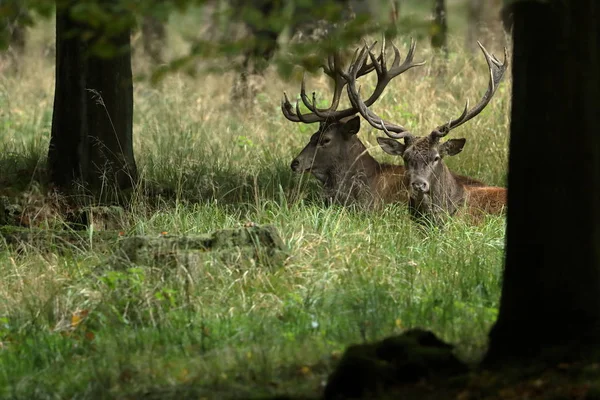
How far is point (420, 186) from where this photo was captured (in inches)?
396

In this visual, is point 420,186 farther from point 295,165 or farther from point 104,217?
point 104,217

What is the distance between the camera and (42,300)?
7.11 meters

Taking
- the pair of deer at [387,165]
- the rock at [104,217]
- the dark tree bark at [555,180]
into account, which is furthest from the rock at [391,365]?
the pair of deer at [387,165]

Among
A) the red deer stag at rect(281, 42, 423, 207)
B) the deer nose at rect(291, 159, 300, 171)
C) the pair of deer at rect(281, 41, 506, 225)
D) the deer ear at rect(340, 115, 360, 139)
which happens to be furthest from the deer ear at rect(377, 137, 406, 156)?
the deer nose at rect(291, 159, 300, 171)

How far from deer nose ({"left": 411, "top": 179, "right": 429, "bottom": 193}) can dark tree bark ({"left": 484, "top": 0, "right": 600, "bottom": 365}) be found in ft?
15.5

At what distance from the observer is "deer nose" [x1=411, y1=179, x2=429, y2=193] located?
10055mm

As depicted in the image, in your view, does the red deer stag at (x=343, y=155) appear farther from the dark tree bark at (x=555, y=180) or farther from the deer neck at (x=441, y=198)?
the dark tree bark at (x=555, y=180)

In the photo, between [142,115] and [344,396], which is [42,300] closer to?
[344,396]

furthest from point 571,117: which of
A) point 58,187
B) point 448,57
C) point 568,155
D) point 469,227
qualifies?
point 448,57

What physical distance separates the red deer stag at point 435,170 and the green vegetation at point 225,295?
341 mm

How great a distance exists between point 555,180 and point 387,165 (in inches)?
253

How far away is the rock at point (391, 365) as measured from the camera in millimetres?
5066

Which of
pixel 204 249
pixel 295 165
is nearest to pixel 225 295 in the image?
pixel 204 249

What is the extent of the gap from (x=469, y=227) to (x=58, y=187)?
4.04 meters
